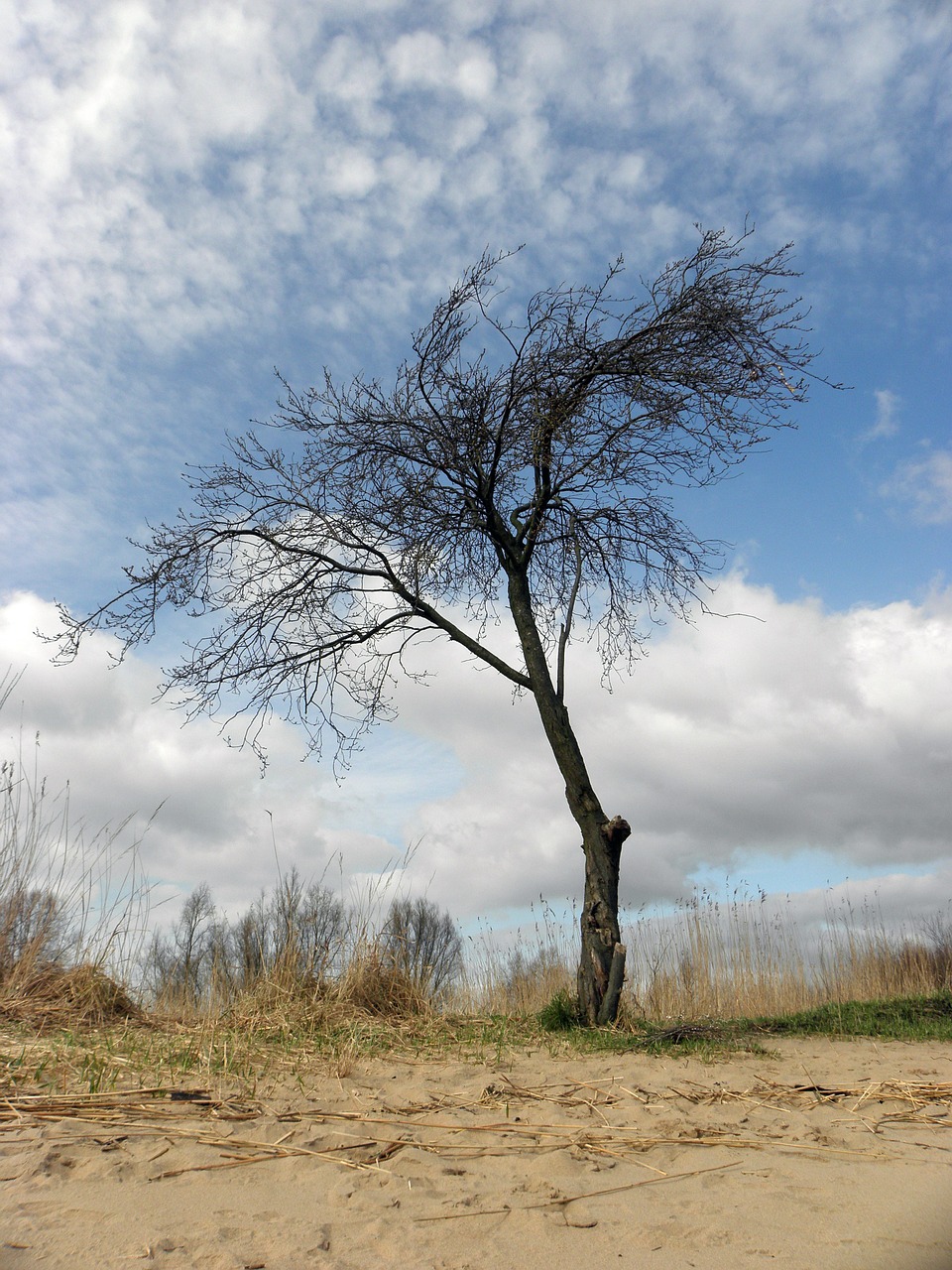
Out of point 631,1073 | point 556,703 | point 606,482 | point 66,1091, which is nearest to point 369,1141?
point 66,1091

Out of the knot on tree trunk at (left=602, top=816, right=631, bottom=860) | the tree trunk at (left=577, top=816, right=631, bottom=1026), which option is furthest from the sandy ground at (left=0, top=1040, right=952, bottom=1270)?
the knot on tree trunk at (left=602, top=816, right=631, bottom=860)

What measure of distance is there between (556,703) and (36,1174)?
4974 millimetres

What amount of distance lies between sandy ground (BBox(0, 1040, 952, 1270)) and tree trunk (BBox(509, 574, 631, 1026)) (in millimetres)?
2432

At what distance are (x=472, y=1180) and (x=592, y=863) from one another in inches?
156

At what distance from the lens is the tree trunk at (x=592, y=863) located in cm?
586

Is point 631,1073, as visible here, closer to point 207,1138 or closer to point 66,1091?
point 207,1138

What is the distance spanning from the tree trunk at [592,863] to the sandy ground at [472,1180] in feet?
7.98

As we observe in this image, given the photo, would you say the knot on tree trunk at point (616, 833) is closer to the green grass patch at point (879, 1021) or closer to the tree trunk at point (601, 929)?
the tree trunk at point (601, 929)

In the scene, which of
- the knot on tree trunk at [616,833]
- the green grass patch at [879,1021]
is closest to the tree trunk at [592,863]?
the knot on tree trunk at [616,833]

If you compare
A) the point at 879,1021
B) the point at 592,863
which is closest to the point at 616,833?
the point at 592,863

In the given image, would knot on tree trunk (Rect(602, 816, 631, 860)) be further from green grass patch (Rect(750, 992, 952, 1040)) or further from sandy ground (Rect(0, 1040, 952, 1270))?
sandy ground (Rect(0, 1040, 952, 1270))

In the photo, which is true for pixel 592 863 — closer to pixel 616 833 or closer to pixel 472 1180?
pixel 616 833

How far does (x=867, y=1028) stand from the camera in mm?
6180

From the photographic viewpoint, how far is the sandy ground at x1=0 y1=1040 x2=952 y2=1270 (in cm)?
183
